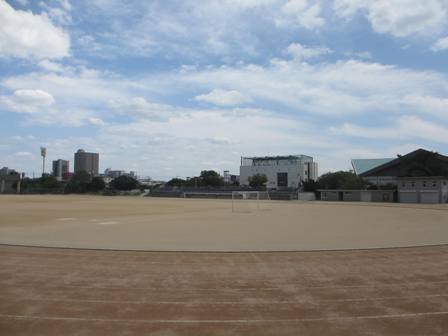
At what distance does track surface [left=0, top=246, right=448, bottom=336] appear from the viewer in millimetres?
7648

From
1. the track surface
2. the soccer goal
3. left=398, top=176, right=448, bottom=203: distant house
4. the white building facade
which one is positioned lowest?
the track surface

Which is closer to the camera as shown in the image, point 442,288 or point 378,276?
point 442,288

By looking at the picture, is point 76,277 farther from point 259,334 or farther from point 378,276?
point 378,276

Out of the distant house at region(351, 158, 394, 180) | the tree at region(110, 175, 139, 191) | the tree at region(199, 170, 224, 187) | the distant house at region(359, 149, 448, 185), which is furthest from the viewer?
the tree at region(199, 170, 224, 187)

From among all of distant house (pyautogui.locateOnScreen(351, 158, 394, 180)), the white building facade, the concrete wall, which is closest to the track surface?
the concrete wall

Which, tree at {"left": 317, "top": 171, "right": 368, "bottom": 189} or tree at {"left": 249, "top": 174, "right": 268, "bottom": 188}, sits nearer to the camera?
tree at {"left": 317, "top": 171, "right": 368, "bottom": 189}

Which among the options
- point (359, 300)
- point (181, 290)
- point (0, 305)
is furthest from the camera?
point (181, 290)

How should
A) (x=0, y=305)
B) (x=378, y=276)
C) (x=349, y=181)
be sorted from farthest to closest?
1. (x=349, y=181)
2. (x=378, y=276)
3. (x=0, y=305)

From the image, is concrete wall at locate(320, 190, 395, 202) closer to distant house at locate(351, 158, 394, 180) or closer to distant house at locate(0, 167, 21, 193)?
distant house at locate(351, 158, 394, 180)

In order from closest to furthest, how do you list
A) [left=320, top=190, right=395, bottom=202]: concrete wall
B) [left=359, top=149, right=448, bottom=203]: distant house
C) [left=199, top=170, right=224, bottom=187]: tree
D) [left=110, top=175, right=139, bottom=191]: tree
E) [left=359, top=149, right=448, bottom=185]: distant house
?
[left=359, top=149, right=448, bottom=203]: distant house
[left=320, top=190, right=395, bottom=202]: concrete wall
[left=359, top=149, right=448, bottom=185]: distant house
[left=110, top=175, right=139, bottom=191]: tree
[left=199, top=170, right=224, bottom=187]: tree

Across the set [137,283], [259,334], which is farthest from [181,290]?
[259,334]

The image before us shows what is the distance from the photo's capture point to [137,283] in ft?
36.1

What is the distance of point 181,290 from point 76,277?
11.2 feet

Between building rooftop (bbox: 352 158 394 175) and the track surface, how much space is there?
153820 mm
